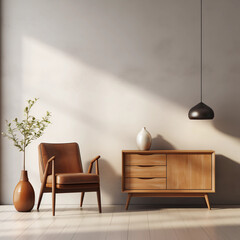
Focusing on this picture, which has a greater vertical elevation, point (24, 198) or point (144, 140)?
point (144, 140)

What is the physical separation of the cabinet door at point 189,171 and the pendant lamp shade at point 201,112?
51 centimetres

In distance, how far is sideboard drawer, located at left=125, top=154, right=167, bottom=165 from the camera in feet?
17.3

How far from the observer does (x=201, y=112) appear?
5.25 m

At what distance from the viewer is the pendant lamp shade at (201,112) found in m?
5.25

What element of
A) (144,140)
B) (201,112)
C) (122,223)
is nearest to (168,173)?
(144,140)

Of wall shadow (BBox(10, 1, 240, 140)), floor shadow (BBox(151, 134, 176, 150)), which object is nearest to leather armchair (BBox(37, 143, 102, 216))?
floor shadow (BBox(151, 134, 176, 150))

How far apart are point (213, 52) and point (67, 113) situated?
89.8 inches

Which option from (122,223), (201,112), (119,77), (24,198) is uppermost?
(119,77)

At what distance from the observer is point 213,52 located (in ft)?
18.8

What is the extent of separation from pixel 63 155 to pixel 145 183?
1186 millimetres

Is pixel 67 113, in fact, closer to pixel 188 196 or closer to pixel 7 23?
pixel 7 23

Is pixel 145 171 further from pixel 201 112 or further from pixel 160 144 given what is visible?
pixel 201 112

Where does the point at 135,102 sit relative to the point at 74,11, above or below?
below

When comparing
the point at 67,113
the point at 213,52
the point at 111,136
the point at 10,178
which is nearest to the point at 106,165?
the point at 111,136
